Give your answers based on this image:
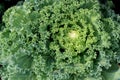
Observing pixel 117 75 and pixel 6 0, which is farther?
pixel 6 0

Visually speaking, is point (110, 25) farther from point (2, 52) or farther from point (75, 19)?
point (2, 52)

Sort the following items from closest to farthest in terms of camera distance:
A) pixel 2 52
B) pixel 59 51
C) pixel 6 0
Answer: pixel 59 51, pixel 2 52, pixel 6 0

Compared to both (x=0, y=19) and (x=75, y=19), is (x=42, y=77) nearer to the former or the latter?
(x=75, y=19)

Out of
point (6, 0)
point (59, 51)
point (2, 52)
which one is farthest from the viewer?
point (6, 0)

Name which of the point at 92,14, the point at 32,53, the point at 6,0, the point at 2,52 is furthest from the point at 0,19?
the point at 92,14

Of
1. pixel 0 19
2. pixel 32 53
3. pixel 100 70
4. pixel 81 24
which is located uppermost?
pixel 0 19

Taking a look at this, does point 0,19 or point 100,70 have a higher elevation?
point 0,19
